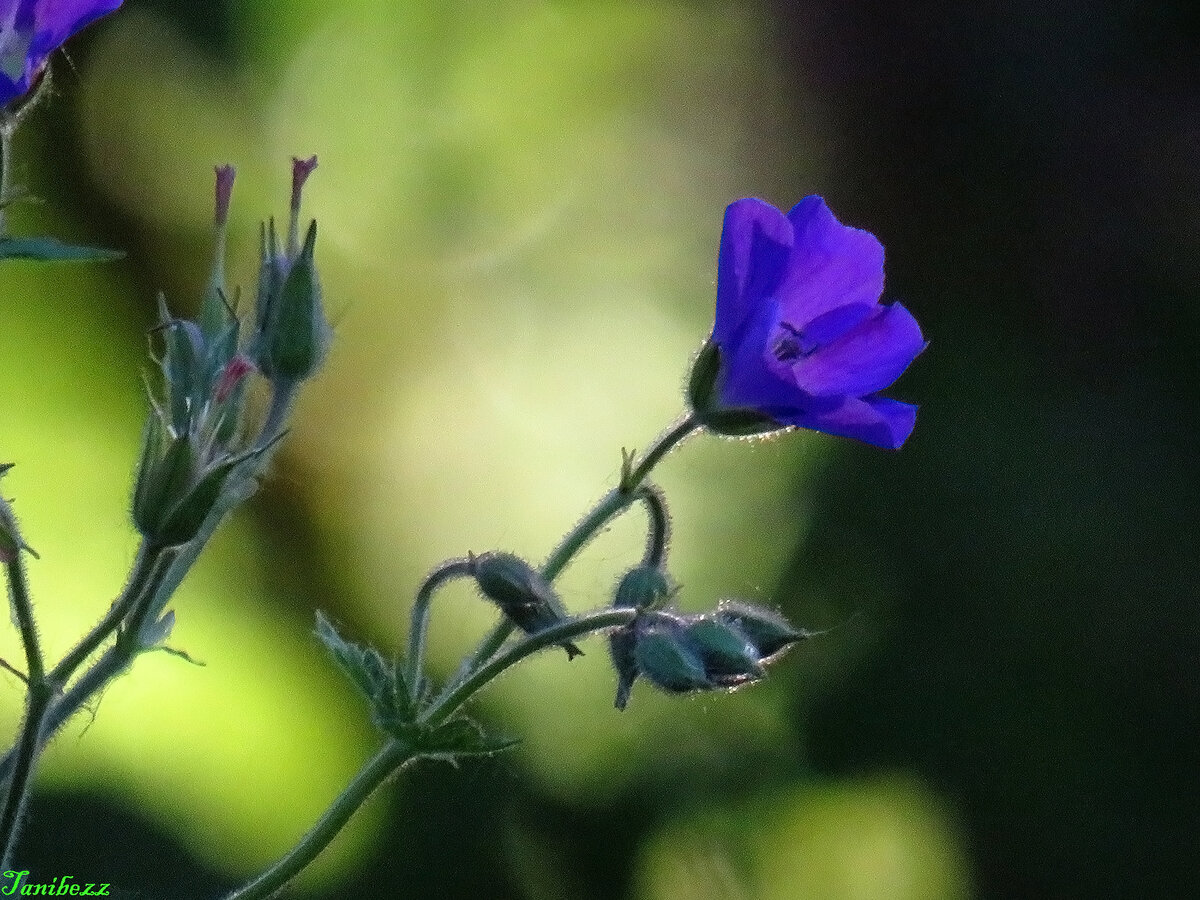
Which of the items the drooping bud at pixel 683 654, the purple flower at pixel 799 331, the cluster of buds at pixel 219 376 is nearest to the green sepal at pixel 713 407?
the purple flower at pixel 799 331

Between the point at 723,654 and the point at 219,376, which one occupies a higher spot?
the point at 219,376

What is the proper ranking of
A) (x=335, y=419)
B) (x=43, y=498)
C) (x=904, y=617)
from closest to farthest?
(x=43, y=498) < (x=335, y=419) < (x=904, y=617)

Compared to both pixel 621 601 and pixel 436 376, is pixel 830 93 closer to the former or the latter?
pixel 436 376

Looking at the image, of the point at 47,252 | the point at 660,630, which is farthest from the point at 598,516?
the point at 47,252

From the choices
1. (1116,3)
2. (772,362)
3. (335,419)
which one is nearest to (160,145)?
(335,419)

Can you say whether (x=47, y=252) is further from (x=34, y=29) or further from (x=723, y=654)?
(x=723, y=654)

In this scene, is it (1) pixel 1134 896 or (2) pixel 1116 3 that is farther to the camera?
(2) pixel 1116 3

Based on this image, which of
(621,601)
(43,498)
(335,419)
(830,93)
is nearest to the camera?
(621,601)

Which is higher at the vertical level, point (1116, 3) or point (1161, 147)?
point (1116, 3)
